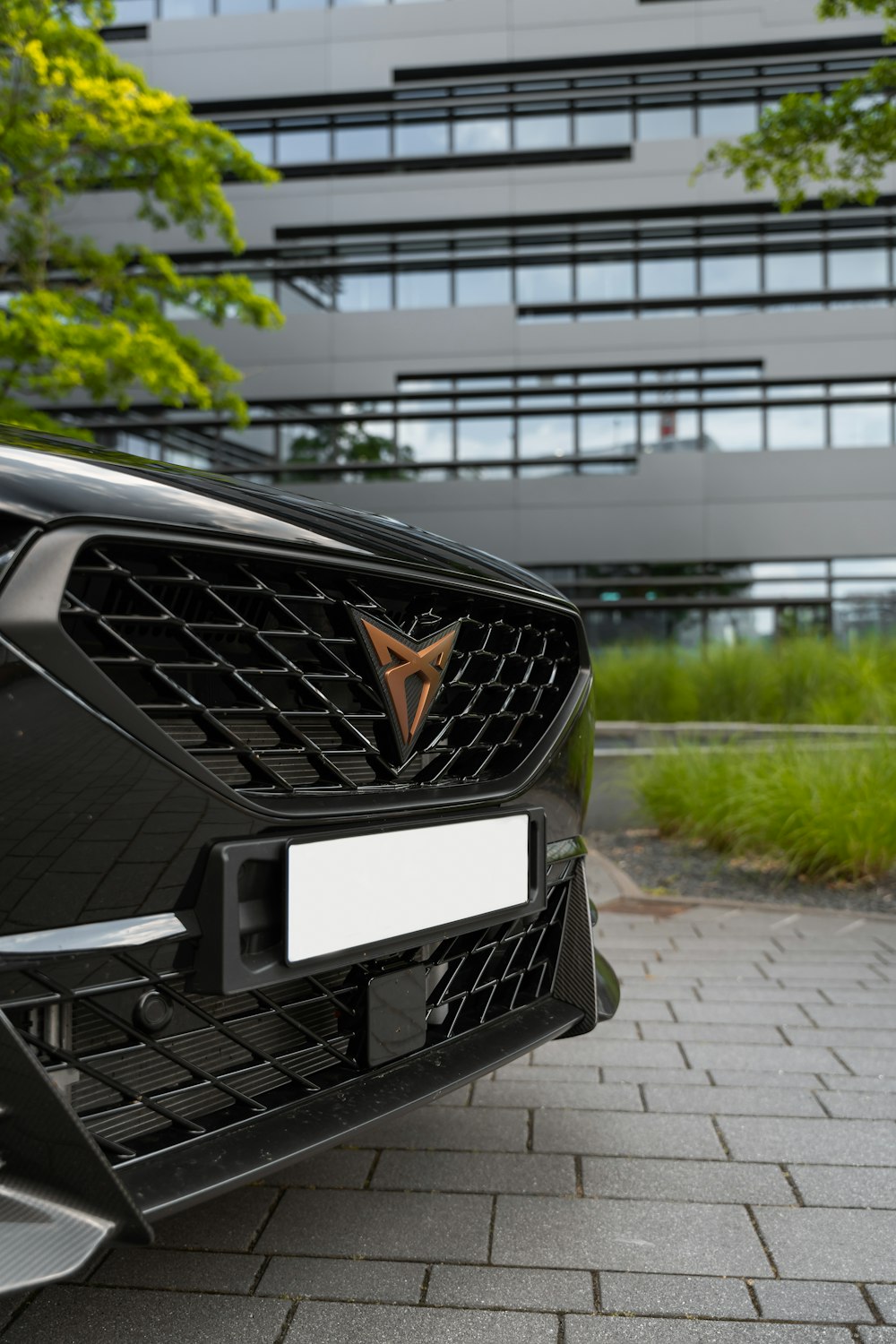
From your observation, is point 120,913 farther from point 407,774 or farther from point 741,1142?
point 741,1142

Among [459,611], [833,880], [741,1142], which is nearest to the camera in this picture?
[459,611]

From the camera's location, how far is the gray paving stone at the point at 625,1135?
2148mm

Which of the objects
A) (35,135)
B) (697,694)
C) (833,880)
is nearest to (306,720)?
(833,880)

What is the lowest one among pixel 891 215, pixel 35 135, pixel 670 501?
pixel 670 501

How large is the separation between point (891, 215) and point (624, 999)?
63.5ft

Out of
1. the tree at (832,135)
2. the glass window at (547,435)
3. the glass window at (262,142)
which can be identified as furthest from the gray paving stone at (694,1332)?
the glass window at (262,142)

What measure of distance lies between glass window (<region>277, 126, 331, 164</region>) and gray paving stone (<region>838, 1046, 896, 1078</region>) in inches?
787

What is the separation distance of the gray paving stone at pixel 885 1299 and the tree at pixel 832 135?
22.2 ft

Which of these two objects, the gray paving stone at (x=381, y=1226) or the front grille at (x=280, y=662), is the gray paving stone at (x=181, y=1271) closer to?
the gray paving stone at (x=381, y=1226)

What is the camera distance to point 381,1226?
1.81m

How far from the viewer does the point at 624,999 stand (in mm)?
3268

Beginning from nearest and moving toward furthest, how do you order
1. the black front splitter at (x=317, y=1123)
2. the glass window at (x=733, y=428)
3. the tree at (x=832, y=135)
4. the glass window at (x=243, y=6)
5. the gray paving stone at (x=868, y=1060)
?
the black front splitter at (x=317, y=1123)
the gray paving stone at (x=868, y=1060)
the tree at (x=832, y=135)
the glass window at (x=733, y=428)
the glass window at (x=243, y=6)

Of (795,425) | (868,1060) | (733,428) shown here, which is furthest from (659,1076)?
(795,425)

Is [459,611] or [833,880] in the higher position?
[459,611]
